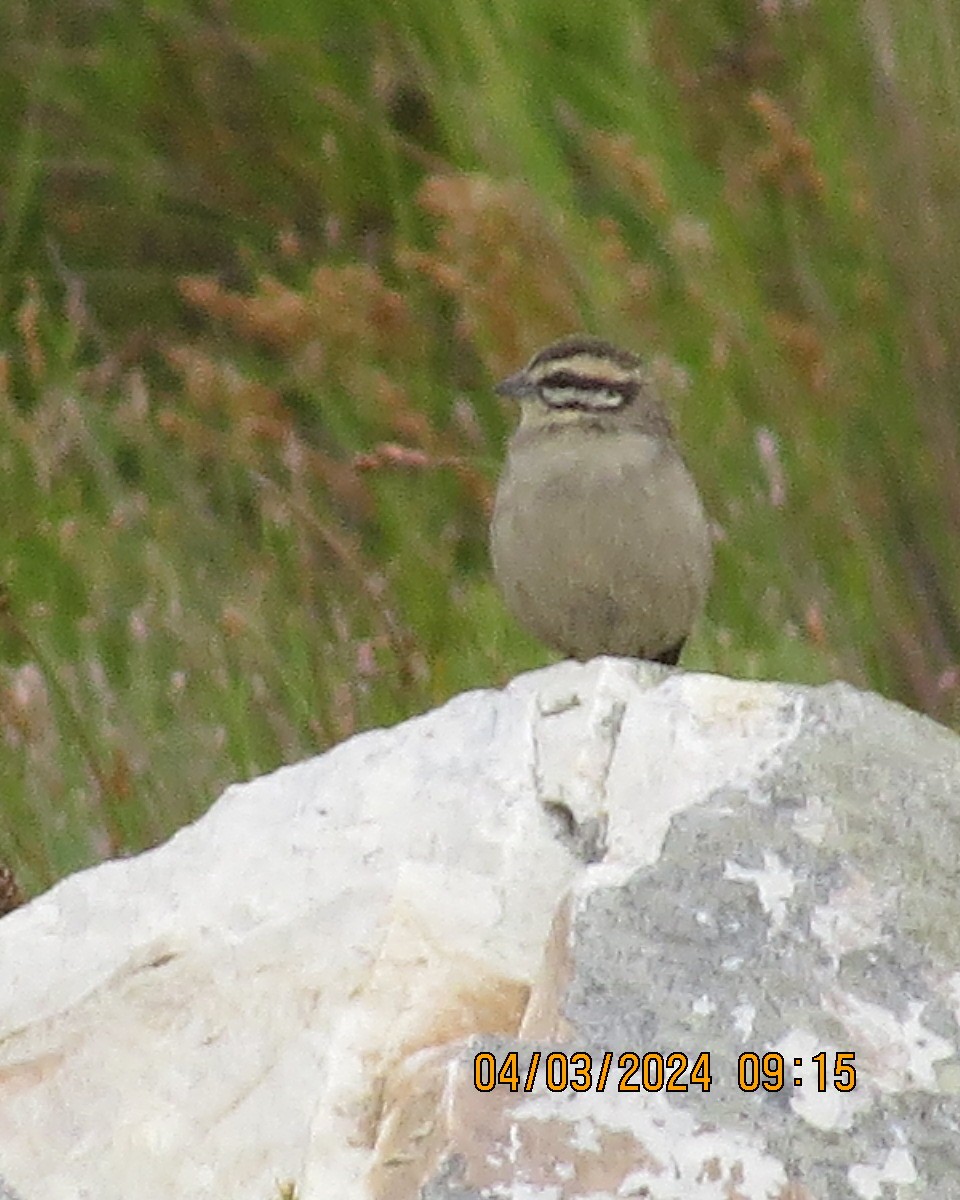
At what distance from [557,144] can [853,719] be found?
9.98ft

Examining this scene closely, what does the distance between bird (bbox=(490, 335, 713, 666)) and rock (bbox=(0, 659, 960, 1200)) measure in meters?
1.02

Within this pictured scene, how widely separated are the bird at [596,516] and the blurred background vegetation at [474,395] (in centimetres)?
22

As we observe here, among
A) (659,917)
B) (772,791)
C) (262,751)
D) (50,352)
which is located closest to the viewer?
(659,917)

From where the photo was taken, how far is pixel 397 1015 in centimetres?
295

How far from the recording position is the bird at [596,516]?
4574 millimetres

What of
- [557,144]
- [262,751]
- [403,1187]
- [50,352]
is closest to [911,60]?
[557,144]

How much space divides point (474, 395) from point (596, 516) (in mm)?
1562

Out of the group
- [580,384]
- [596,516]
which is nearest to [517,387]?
[580,384]

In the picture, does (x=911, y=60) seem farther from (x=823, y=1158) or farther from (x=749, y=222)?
(x=823, y=1158)

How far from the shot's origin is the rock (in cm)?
262
